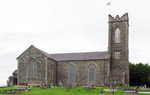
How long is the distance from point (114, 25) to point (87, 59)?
13420mm

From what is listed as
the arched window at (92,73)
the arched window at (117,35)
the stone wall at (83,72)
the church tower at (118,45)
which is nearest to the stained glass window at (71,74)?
the stone wall at (83,72)

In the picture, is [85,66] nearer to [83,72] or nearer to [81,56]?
[83,72]

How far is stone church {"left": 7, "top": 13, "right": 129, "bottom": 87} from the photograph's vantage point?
5350 cm

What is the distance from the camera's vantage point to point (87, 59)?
5641 centimetres

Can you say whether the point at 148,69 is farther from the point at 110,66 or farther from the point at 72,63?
the point at 72,63

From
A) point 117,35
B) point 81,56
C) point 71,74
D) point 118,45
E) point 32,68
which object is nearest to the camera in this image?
point 32,68

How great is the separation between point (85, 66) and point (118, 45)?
1185cm

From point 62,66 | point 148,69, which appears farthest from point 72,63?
point 148,69

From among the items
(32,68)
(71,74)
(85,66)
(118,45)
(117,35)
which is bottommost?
(71,74)

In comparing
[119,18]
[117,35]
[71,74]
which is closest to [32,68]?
[71,74]

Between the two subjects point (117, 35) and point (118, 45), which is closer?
point (118, 45)

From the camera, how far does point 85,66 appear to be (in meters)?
56.3

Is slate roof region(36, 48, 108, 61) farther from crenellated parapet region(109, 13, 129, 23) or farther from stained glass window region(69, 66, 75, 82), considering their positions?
crenellated parapet region(109, 13, 129, 23)

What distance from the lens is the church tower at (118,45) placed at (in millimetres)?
54950
